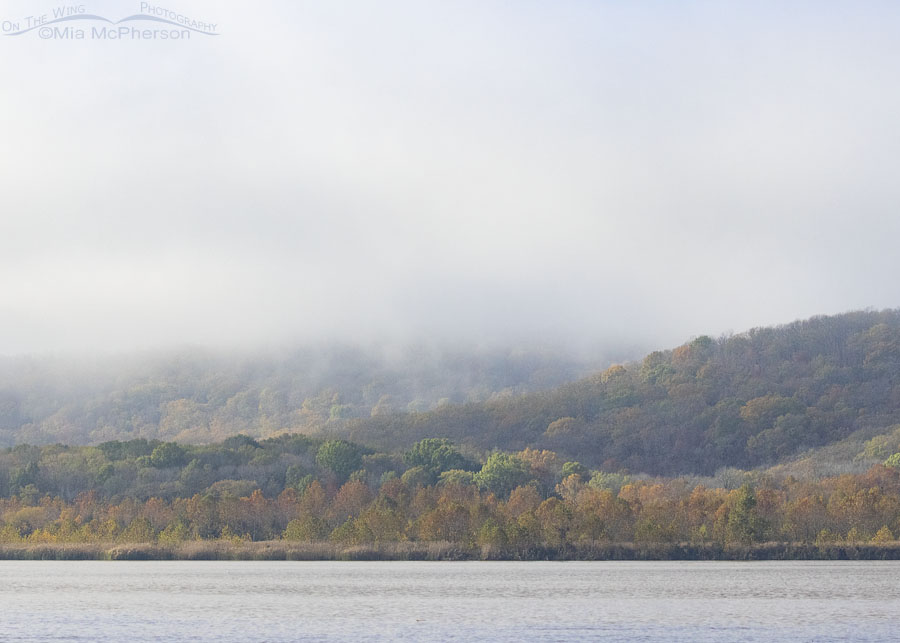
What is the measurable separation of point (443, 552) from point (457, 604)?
55.8 metres

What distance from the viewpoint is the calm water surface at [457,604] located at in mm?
58188

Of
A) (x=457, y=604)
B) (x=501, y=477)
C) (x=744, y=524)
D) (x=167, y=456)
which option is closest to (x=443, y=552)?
(x=744, y=524)

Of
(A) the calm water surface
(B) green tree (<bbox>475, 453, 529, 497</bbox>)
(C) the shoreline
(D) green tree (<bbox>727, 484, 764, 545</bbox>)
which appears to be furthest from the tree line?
(A) the calm water surface

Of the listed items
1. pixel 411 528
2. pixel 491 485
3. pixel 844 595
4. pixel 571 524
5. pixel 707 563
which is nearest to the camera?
pixel 844 595

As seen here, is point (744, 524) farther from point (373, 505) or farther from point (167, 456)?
point (167, 456)

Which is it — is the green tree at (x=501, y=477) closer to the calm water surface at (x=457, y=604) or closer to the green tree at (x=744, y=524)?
the green tree at (x=744, y=524)

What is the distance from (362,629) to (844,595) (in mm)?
35456

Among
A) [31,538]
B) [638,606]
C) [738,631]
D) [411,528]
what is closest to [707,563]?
[411,528]

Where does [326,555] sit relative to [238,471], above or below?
below

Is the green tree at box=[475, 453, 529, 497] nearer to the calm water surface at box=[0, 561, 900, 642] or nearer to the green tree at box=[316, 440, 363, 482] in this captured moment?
the green tree at box=[316, 440, 363, 482]

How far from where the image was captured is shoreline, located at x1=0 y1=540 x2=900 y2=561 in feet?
412

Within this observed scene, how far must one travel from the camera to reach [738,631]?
58.8m

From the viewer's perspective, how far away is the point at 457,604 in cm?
7344

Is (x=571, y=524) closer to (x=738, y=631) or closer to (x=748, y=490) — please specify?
(x=748, y=490)
